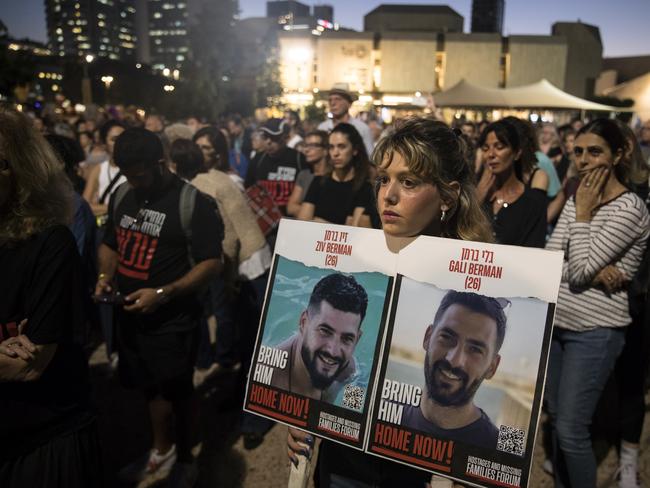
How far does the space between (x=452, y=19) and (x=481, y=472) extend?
278ft

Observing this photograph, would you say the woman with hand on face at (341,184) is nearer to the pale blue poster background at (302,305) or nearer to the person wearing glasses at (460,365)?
the pale blue poster background at (302,305)

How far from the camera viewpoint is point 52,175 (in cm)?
205

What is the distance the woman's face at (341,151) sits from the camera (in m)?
4.25

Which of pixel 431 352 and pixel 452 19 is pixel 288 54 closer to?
pixel 452 19

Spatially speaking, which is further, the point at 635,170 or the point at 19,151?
the point at 635,170

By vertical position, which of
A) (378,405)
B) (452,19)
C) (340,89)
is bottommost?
(378,405)

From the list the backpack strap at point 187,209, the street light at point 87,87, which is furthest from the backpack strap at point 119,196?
the street light at point 87,87

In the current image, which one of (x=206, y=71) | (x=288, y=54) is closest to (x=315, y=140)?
(x=206, y=71)

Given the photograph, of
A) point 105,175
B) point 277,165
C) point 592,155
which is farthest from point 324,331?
point 105,175

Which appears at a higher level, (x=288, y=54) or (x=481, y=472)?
(x=288, y=54)

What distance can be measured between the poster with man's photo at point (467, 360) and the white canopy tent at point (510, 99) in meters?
20.1

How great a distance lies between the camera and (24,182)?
6.37 feet

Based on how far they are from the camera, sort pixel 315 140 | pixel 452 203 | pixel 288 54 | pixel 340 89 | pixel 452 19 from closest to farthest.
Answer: pixel 452 203 → pixel 315 140 → pixel 340 89 → pixel 288 54 → pixel 452 19

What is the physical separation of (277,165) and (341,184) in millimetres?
1592
